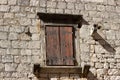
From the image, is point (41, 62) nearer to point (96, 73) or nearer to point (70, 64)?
point (70, 64)

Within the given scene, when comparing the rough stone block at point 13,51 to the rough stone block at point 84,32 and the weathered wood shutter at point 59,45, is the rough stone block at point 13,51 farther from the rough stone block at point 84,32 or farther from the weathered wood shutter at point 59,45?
the rough stone block at point 84,32

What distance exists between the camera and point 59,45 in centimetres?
755

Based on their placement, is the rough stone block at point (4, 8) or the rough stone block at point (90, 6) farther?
the rough stone block at point (90, 6)

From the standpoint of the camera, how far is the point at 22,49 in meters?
7.37

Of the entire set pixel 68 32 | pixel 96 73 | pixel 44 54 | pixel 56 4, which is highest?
pixel 56 4

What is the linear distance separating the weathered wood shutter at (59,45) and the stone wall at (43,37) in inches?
6.8

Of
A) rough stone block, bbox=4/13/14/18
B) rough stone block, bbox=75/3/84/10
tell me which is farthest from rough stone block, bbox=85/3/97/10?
rough stone block, bbox=4/13/14/18

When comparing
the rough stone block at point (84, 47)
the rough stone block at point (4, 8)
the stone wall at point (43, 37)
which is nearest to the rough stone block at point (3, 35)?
the stone wall at point (43, 37)

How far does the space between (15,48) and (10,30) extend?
0.47m

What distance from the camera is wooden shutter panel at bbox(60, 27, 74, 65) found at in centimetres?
750

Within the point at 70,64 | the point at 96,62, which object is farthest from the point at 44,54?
the point at 96,62

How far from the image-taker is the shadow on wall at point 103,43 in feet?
25.8

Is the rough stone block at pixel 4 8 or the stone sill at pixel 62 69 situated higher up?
the rough stone block at pixel 4 8

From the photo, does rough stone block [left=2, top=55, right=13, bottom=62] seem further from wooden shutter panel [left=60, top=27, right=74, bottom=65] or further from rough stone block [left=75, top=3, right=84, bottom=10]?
rough stone block [left=75, top=3, right=84, bottom=10]
